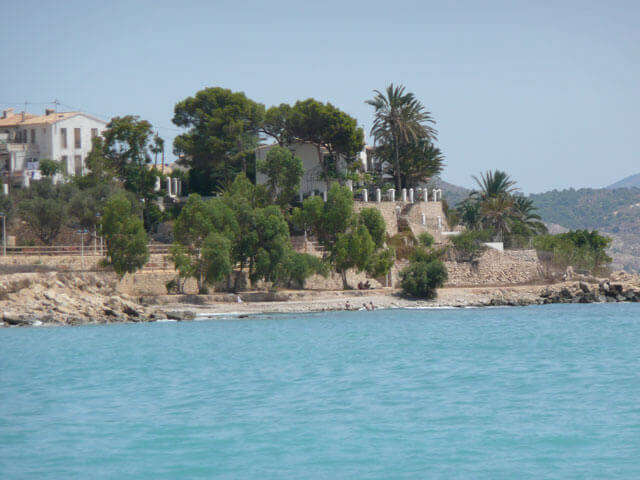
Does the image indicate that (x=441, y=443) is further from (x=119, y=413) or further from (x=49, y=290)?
(x=49, y=290)

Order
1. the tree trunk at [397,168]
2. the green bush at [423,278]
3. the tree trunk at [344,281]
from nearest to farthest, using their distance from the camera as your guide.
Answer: the green bush at [423,278] → the tree trunk at [344,281] → the tree trunk at [397,168]

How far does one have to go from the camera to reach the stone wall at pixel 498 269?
61094mm

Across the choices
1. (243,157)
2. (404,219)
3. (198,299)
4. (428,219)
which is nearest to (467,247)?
(404,219)

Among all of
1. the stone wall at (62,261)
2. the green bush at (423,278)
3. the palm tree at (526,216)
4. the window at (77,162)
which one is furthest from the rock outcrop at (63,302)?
the palm tree at (526,216)

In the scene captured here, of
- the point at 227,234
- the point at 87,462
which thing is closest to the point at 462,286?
the point at 227,234

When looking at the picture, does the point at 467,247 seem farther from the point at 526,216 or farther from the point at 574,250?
the point at 526,216

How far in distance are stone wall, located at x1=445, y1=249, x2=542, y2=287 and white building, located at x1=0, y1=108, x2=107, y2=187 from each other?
122 ft

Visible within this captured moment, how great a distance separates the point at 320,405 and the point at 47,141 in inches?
2562

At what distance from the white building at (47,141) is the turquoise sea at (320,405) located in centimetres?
4384

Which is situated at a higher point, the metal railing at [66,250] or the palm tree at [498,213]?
the palm tree at [498,213]

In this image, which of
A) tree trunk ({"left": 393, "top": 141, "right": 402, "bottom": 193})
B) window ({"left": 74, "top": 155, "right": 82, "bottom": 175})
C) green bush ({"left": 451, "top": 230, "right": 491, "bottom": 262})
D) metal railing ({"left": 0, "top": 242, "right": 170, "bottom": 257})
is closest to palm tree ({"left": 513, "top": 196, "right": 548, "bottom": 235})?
green bush ({"left": 451, "top": 230, "right": 491, "bottom": 262})

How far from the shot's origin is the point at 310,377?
24.8 meters

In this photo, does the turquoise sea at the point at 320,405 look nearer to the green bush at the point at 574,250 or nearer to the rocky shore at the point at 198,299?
the rocky shore at the point at 198,299

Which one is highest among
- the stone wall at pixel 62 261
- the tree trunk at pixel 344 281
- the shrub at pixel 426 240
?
the shrub at pixel 426 240
